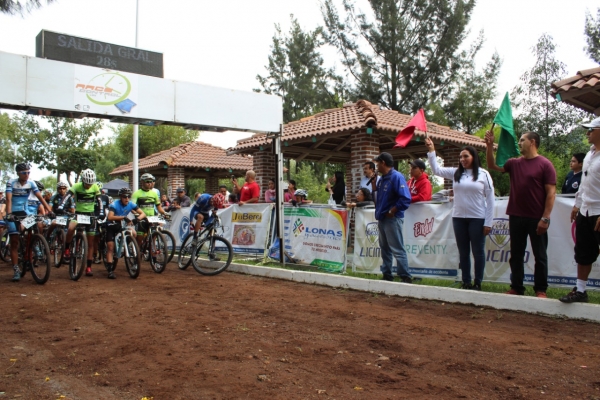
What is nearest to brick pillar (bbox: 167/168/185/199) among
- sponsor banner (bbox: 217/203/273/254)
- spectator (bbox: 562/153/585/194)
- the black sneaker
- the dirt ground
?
sponsor banner (bbox: 217/203/273/254)

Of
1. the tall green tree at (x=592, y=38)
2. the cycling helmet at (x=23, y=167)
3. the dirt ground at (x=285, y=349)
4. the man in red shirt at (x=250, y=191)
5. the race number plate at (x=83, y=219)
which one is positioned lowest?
the dirt ground at (x=285, y=349)

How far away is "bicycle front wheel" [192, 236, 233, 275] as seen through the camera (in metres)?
9.73

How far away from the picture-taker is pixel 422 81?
3072 centimetres

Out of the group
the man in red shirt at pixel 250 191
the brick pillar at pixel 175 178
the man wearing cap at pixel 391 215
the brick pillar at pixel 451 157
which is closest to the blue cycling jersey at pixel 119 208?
the man in red shirt at pixel 250 191

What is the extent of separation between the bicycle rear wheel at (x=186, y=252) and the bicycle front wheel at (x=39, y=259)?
2601mm

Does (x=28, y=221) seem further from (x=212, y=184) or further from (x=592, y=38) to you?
(x=592, y=38)

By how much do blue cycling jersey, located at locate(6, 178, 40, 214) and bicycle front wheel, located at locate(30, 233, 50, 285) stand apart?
700 mm

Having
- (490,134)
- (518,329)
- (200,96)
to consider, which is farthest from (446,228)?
(200,96)

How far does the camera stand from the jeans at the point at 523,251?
607cm

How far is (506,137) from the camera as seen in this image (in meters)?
6.83

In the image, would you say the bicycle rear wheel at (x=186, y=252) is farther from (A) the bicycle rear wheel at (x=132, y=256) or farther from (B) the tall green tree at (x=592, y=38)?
(B) the tall green tree at (x=592, y=38)

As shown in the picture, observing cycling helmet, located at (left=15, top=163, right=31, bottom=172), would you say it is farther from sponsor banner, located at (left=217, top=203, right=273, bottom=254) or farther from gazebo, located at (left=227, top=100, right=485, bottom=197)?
gazebo, located at (left=227, top=100, right=485, bottom=197)

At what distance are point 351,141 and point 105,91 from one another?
23.8 ft

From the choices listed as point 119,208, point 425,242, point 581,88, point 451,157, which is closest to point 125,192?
point 119,208
